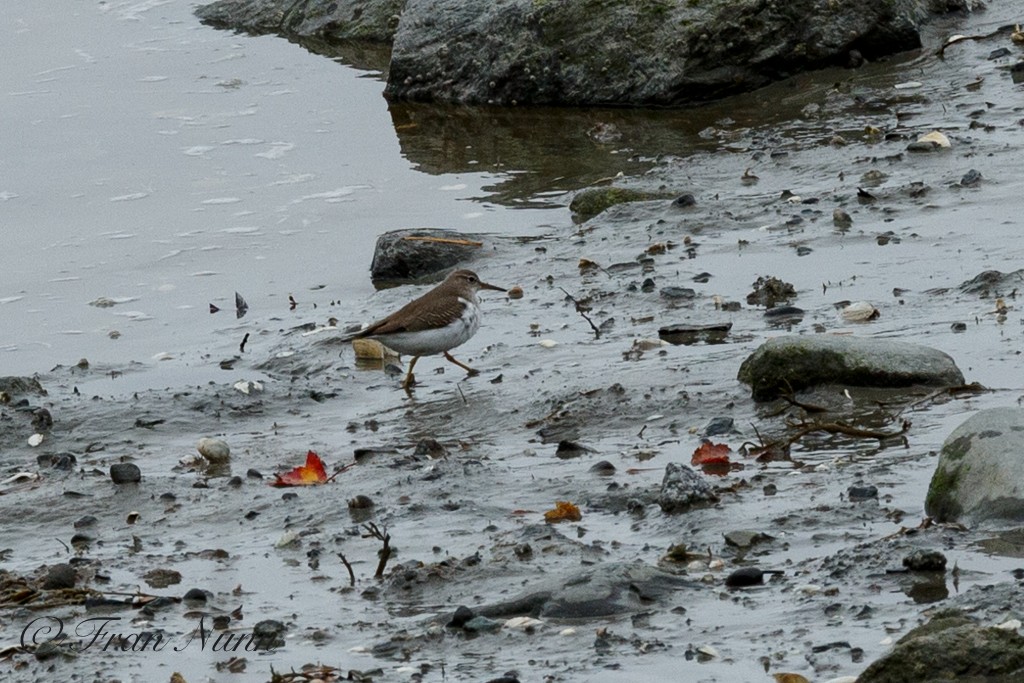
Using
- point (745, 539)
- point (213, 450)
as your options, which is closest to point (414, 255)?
point (213, 450)

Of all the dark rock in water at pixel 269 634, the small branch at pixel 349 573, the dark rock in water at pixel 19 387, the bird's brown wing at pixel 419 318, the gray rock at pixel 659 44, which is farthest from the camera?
the gray rock at pixel 659 44

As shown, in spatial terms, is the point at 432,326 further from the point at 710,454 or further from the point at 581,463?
the point at 710,454

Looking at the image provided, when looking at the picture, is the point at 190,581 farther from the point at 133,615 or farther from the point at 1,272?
the point at 1,272

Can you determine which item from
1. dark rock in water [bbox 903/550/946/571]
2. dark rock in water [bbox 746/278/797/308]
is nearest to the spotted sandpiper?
dark rock in water [bbox 746/278/797/308]

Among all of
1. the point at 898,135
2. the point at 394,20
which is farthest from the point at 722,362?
the point at 394,20

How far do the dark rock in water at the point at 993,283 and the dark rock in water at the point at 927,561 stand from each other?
3626mm

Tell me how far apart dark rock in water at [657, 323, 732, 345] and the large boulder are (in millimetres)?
5644

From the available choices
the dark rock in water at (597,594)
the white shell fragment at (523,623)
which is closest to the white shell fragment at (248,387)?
the dark rock in water at (597,594)

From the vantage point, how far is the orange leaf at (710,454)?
21.6 feet

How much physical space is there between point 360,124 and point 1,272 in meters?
4.51

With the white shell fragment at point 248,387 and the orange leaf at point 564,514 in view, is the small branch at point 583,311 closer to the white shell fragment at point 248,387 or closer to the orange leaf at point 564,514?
the white shell fragment at point 248,387

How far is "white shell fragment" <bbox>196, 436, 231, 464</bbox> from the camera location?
7863mm

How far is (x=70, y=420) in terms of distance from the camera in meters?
8.74

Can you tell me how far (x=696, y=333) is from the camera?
8609 mm
